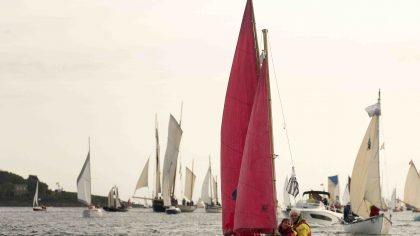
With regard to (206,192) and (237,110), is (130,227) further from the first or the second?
(206,192)

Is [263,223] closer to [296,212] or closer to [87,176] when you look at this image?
[296,212]

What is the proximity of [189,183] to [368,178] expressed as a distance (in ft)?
354

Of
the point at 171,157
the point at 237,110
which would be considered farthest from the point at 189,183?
the point at 237,110

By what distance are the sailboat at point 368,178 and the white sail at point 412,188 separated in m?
57.1

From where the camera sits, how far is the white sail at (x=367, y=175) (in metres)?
67.4

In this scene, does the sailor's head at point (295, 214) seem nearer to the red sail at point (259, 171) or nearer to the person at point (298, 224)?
the person at point (298, 224)

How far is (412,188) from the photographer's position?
412ft

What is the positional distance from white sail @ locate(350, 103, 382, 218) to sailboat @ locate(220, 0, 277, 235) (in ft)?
130

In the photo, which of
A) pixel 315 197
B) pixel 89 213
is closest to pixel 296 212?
pixel 315 197

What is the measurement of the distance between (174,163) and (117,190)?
35272 mm

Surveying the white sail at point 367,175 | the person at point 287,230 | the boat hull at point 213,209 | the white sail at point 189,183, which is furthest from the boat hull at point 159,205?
the person at point 287,230

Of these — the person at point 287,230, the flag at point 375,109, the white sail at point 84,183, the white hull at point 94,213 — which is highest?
the flag at point 375,109

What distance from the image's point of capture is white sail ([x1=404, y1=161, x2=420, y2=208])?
12425 cm

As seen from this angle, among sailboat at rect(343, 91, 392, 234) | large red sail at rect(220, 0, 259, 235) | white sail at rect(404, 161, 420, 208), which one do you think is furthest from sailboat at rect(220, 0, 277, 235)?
white sail at rect(404, 161, 420, 208)
